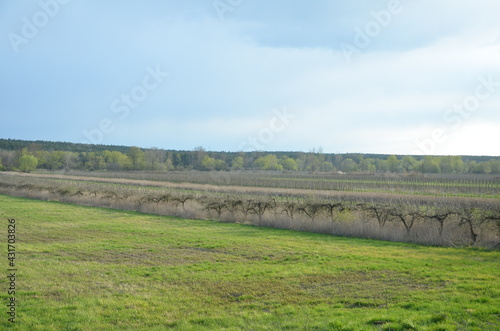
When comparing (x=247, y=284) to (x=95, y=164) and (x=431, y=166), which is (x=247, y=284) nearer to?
(x=431, y=166)

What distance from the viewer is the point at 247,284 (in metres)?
9.84

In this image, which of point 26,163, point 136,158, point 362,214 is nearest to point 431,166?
point 136,158

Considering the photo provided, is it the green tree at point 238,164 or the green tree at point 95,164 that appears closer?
the green tree at point 95,164

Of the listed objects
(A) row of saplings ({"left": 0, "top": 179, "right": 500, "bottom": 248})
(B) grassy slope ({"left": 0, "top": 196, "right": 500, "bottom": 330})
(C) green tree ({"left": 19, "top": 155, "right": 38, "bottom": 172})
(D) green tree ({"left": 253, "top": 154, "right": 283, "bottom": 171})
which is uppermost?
(D) green tree ({"left": 253, "top": 154, "right": 283, "bottom": 171})

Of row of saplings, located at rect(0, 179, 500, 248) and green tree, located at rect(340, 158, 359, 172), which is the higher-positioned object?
green tree, located at rect(340, 158, 359, 172)

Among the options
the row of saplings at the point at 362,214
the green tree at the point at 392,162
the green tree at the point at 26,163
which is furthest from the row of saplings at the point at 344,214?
the green tree at the point at 392,162

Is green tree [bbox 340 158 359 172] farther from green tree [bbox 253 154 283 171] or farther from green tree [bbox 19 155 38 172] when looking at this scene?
green tree [bbox 19 155 38 172]

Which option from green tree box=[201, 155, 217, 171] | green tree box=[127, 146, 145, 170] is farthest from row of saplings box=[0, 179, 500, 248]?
green tree box=[201, 155, 217, 171]

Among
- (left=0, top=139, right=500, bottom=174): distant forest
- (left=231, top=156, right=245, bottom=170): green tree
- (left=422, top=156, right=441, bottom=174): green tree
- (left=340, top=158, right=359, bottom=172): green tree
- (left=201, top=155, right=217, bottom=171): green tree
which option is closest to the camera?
(left=0, top=139, right=500, bottom=174): distant forest

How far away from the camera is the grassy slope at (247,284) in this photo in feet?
23.5

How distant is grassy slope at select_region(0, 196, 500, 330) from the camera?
7150 millimetres

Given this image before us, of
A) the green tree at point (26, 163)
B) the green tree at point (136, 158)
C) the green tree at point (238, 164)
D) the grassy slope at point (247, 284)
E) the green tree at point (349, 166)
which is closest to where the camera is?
the grassy slope at point (247, 284)

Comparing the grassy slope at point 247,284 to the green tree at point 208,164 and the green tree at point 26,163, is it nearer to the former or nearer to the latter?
the green tree at point 26,163

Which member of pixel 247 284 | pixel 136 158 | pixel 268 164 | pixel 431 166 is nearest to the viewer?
pixel 247 284
